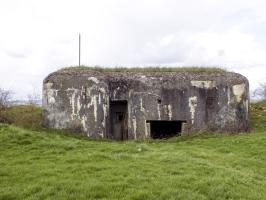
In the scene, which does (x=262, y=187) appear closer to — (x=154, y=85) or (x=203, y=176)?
(x=203, y=176)

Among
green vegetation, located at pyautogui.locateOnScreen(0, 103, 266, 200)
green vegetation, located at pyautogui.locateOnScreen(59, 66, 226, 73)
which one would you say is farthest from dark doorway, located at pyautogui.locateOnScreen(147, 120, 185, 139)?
green vegetation, located at pyautogui.locateOnScreen(0, 103, 266, 200)

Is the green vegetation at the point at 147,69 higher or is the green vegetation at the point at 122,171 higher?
the green vegetation at the point at 147,69

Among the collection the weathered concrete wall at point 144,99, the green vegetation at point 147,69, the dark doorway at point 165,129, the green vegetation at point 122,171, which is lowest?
the green vegetation at point 122,171

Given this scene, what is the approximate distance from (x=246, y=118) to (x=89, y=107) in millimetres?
5225

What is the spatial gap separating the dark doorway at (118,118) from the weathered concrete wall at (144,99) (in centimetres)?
53

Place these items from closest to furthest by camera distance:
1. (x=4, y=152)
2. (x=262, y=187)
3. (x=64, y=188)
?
(x=64, y=188) → (x=262, y=187) → (x=4, y=152)

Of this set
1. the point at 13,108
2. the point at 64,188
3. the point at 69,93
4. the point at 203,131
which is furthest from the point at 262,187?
the point at 13,108

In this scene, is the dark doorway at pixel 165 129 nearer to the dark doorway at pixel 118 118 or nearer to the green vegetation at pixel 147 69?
the dark doorway at pixel 118 118

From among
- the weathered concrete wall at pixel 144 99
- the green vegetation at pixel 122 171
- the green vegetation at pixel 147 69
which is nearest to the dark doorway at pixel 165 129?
the weathered concrete wall at pixel 144 99

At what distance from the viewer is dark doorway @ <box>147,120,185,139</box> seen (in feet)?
58.2

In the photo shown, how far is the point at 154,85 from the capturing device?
55.1ft

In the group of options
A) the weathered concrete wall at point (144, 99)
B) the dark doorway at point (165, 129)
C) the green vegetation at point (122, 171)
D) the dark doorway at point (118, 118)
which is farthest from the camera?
the dark doorway at point (165, 129)

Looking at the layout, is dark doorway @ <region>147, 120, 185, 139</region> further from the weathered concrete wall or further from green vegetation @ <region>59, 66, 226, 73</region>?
green vegetation @ <region>59, 66, 226, 73</region>

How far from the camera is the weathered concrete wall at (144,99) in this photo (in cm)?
1647
